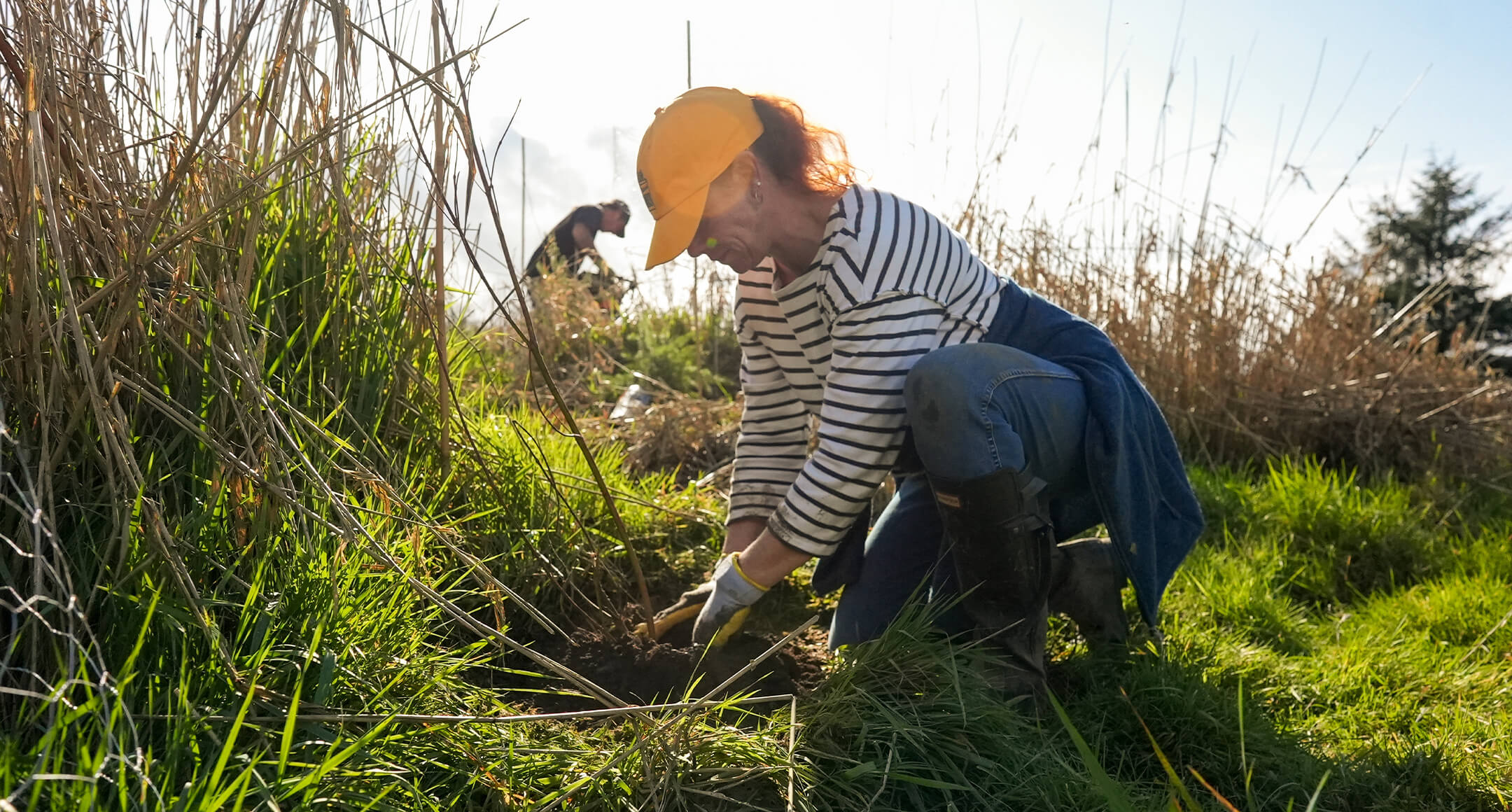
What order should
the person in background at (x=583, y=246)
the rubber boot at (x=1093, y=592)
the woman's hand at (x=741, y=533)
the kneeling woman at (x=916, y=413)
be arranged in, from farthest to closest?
1. the person in background at (x=583, y=246)
2. the woman's hand at (x=741, y=533)
3. the rubber boot at (x=1093, y=592)
4. the kneeling woman at (x=916, y=413)

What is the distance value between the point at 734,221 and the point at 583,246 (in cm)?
496

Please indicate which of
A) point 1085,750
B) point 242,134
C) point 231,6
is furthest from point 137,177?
point 1085,750

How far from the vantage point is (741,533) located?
7.59 feet

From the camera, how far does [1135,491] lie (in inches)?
82.1

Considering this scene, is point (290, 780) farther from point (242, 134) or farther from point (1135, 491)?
point (1135, 491)

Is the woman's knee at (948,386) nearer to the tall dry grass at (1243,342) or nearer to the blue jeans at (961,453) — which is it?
the blue jeans at (961,453)

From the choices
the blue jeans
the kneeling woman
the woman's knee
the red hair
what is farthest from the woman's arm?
the red hair

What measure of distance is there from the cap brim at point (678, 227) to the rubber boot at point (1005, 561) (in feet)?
2.35

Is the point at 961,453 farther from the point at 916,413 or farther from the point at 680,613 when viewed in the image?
the point at 680,613

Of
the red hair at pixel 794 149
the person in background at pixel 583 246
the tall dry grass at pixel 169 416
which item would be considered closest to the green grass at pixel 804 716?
the tall dry grass at pixel 169 416

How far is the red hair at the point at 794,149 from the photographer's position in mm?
2018

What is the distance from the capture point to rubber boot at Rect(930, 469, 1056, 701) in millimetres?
1870

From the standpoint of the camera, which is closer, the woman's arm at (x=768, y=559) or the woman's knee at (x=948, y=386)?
the woman's knee at (x=948, y=386)

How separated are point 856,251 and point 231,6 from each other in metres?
1.28
